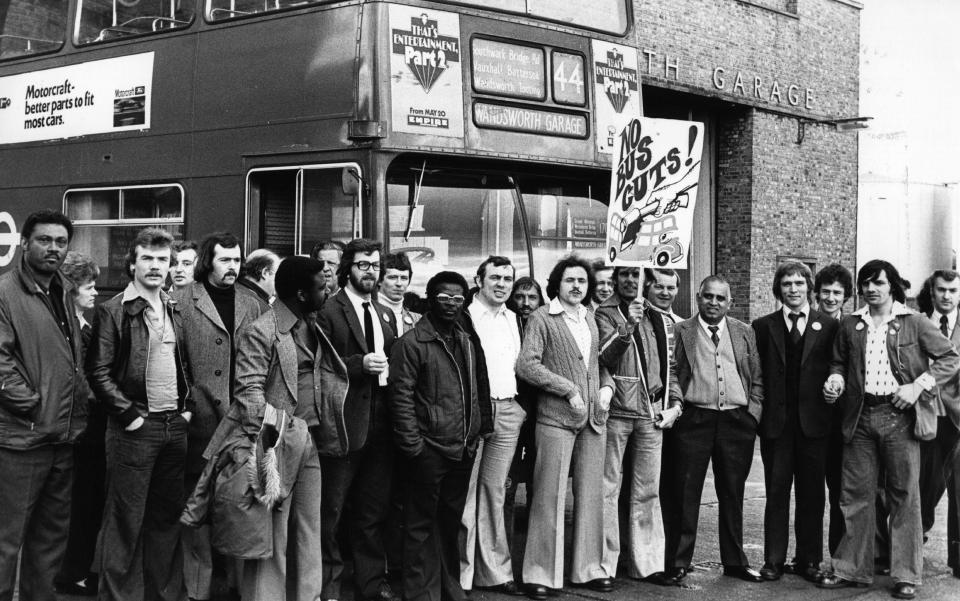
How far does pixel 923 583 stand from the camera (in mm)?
7531

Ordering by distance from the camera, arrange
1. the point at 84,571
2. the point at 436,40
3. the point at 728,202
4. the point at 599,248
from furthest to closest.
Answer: the point at 728,202
the point at 599,248
the point at 436,40
the point at 84,571

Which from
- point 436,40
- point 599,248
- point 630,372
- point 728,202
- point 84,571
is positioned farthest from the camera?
point 728,202

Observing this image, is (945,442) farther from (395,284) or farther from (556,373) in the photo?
(395,284)

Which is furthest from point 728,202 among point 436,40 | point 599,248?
point 436,40

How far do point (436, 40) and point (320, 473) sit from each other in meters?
3.35

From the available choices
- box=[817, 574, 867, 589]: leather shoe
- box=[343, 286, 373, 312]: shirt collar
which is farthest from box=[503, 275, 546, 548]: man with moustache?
box=[817, 574, 867, 589]: leather shoe

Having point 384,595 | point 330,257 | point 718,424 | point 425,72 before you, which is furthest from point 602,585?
point 425,72

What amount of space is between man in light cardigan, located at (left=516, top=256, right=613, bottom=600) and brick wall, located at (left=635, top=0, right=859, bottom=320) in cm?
1049

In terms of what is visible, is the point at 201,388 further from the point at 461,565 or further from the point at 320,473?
the point at 461,565

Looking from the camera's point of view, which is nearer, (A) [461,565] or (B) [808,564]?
(A) [461,565]

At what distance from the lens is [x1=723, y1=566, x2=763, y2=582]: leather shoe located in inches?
291

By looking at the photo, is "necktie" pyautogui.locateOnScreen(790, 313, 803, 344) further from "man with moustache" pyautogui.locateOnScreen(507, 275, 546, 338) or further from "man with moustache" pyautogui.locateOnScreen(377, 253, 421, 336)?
"man with moustache" pyautogui.locateOnScreen(377, 253, 421, 336)

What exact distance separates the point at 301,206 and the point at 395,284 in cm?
151

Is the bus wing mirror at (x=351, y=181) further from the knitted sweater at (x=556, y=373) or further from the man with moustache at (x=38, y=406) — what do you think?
the man with moustache at (x=38, y=406)
